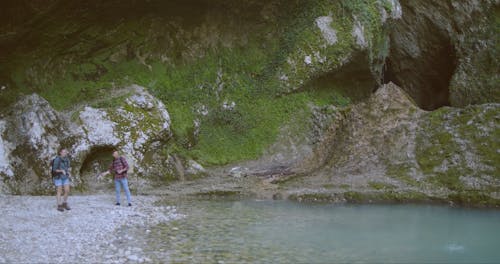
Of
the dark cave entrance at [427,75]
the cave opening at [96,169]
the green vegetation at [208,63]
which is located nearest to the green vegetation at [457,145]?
the green vegetation at [208,63]

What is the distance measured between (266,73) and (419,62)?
9711 millimetres

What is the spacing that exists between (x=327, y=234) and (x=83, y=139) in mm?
9796

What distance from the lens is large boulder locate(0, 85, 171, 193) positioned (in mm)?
16594

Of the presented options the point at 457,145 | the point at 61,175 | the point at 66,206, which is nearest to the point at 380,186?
the point at 457,145

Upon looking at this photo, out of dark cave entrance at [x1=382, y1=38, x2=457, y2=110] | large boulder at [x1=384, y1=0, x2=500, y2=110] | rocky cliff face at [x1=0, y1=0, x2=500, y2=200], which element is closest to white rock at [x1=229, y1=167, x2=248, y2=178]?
rocky cliff face at [x1=0, y1=0, x2=500, y2=200]

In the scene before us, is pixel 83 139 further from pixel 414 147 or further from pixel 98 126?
pixel 414 147

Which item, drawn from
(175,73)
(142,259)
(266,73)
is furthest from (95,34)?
(142,259)

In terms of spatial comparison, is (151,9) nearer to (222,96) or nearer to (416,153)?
(222,96)

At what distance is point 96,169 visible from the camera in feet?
59.7

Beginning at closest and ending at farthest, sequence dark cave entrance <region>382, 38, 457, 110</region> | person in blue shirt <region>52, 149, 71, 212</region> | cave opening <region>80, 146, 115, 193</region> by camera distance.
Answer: person in blue shirt <region>52, 149, 71, 212</region> → cave opening <region>80, 146, 115, 193</region> → dark cave entrance <region>382, 38, 457, 110</region>

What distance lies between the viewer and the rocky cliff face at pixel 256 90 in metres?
17.4

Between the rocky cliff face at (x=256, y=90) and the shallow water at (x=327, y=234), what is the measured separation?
9.18ft

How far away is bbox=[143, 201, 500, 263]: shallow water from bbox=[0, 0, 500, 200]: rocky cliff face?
280 centimetres

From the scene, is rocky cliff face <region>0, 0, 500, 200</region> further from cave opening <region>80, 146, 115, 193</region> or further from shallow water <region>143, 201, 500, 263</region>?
shallow water <region>143, 201, 500, 263</region>
